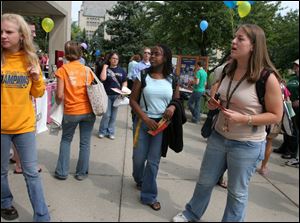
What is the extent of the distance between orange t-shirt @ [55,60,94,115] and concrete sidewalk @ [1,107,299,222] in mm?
918

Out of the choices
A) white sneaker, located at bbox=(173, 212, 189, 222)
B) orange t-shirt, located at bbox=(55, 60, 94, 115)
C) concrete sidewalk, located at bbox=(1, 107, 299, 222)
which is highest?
orange t-shirt, located at bbox=(55, 60, 94, 115)

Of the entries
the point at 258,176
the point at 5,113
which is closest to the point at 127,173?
the point at 258,176

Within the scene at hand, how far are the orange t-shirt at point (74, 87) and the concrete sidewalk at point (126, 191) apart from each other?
3.01 feet

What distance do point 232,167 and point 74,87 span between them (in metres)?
2.15

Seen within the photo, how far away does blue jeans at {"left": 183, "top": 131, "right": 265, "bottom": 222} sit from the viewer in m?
2.84

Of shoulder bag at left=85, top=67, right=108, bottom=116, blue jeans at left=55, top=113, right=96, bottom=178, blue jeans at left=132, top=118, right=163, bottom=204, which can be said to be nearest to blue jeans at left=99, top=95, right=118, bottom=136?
blue jeans at left=55, top=113, right=96, bottom=178

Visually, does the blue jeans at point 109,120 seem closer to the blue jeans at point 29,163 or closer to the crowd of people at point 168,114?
the crowd of people at point 168,114

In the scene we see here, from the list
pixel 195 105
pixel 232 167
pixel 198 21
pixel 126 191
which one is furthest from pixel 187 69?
pixel 232 167

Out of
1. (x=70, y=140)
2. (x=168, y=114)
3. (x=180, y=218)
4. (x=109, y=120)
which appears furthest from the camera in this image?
(x=109, y=120)

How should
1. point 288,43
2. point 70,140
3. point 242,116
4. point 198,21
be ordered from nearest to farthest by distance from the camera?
point 242,116, point 70,140, point 198,21, point 288,43

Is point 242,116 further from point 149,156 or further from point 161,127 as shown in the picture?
point 149,156

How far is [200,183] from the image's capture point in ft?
10.6

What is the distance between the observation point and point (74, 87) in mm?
4141

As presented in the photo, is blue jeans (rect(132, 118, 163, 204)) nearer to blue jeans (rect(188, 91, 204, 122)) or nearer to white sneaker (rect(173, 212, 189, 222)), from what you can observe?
white sneaker (rect(173, 212, 189, 222))
